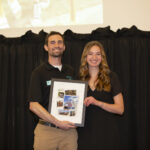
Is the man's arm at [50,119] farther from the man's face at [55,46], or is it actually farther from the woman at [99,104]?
the man's face at [55,46]

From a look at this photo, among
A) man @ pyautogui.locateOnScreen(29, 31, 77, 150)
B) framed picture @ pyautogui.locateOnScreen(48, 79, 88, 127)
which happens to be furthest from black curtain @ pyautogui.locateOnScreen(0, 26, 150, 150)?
framed picture @ pyautogui.locateOnScreen(48, 79, 88, 127)

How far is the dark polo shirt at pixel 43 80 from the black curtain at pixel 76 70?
0.95 m

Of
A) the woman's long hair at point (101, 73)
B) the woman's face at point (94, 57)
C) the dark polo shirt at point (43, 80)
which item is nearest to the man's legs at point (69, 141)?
the dark polo shirt at point (43, 80)

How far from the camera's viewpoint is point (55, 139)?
2.19 meters

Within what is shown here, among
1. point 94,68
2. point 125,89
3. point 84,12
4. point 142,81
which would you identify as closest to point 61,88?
point 94,68

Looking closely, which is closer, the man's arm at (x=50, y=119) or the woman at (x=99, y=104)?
the woman at (x=99, y=104)

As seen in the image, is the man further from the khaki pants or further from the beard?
the beard

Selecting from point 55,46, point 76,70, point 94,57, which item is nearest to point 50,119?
point 94,57

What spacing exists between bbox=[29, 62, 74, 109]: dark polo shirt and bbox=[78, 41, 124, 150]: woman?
28 centimetres

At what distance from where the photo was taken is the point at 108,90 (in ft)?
6.72

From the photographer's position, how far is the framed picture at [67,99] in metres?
2.08

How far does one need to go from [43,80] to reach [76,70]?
2.99ft

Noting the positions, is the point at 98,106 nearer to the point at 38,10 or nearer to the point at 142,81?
the point at 142,81

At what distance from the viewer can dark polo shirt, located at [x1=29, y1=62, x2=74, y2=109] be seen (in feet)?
7.23
